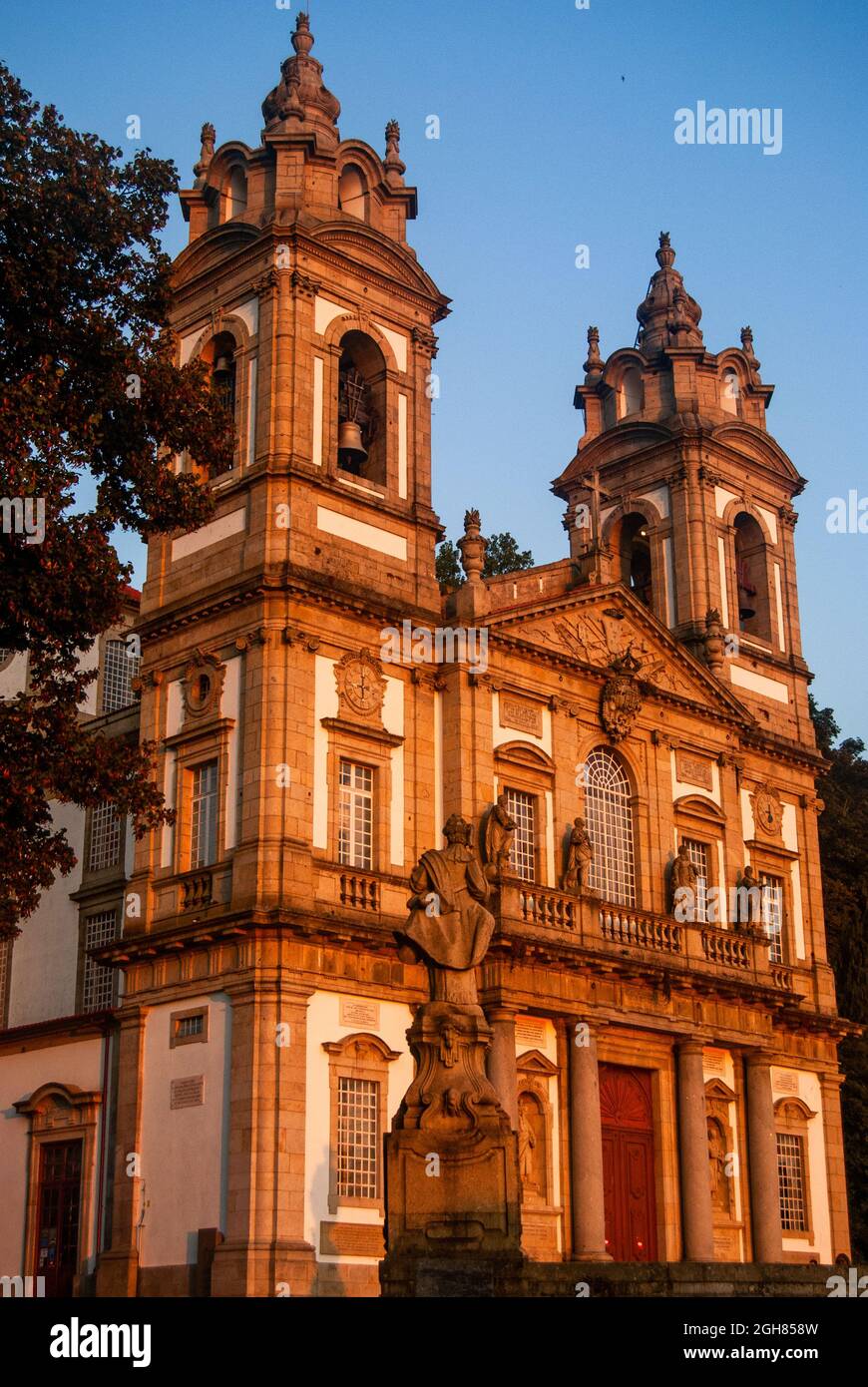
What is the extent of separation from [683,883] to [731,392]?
13.4 m

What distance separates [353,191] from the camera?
33688 mm

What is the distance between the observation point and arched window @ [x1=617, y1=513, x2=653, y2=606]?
40.6 m

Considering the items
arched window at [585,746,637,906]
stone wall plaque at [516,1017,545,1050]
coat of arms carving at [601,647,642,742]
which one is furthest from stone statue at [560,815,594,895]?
coat of arms carving at [601,647,642,742]

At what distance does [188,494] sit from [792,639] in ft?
74.8

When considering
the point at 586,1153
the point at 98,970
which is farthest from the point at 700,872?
the point at 98,970

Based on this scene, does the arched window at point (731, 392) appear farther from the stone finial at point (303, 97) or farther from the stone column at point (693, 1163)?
the stone column at point (693, 1163)

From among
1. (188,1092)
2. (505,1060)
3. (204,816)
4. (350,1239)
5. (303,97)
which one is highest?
(303,97)

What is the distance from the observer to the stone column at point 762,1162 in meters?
32.6

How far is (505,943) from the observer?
28.4 m

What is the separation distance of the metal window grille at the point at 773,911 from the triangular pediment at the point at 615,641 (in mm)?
3492

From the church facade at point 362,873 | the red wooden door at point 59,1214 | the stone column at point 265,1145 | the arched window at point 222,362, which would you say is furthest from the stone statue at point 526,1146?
the arched window at point 222,362

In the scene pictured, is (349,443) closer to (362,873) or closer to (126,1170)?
(362,873)
